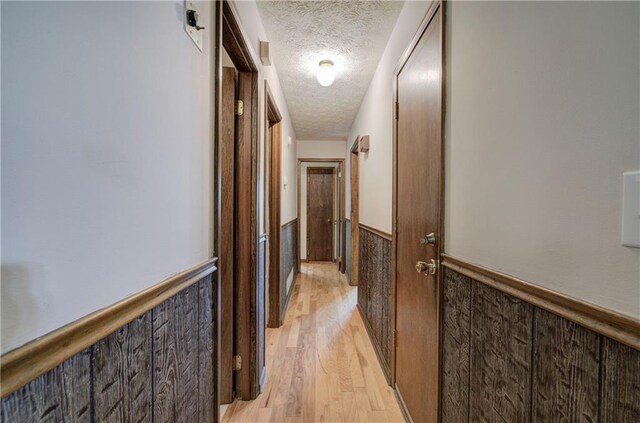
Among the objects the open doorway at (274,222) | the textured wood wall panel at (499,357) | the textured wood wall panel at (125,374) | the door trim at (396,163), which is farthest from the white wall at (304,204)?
the textured wood wall panel at (125,374)

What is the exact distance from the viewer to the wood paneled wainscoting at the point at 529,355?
516 millimetres

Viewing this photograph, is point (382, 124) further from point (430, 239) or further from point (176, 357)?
point (176, 357)

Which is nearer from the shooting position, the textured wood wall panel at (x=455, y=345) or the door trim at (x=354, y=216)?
the textured wood wall panel at (x=455, y=345)

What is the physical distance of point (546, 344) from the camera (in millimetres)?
662

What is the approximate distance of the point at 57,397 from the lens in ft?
1.44

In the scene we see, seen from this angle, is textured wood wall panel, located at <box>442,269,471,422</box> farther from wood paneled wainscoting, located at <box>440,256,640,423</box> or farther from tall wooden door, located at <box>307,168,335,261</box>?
tall wooden door, located at <box>307,168,335,261</box>

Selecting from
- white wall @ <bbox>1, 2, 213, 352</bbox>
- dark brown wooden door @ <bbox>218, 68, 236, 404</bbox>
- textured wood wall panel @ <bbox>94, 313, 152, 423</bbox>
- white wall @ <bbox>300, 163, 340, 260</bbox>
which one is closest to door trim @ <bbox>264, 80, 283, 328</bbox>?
dark brown wooden door @ <bbox>218, 68, 236, 404</bbox>

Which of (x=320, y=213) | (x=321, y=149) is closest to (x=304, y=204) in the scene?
(x=320, y=213)

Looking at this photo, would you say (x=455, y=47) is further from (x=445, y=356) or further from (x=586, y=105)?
(x=445, y=356)

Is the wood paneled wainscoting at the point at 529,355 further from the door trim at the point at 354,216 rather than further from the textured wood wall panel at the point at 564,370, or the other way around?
the door trim at the point at 354,216

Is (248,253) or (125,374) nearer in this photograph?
(125,374)

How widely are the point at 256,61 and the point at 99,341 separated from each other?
5.37 ft

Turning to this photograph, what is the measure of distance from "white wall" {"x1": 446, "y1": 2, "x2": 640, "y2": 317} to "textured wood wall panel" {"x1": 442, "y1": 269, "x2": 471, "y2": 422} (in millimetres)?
163

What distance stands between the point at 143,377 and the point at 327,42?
6.95 feet
